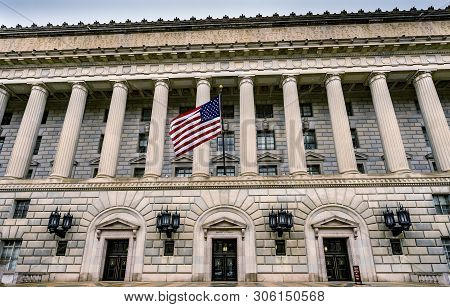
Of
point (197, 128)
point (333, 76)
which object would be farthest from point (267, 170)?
point (333, 76)

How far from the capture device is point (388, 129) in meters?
20.9

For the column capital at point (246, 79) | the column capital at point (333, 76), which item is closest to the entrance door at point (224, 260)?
the column capital at point (246, 79)

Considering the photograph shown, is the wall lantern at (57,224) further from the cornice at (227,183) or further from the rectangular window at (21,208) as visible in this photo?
the rectangular window at (21,208)

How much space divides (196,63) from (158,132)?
684 centimetres

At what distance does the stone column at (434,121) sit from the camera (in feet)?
65.5

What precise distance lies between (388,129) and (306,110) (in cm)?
747

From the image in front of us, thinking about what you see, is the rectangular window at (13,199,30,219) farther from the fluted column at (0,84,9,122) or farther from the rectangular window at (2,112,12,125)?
the rectangular window at (2,112,12,125)

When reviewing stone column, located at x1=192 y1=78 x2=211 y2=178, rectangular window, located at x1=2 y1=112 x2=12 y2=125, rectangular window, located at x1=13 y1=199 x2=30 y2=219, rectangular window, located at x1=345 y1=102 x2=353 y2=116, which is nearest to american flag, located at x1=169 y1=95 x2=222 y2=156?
stone column, located at x1=192 y1=78 x2=211 y2=178

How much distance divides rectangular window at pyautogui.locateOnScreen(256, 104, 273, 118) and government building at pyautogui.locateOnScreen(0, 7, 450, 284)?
143 millimetres

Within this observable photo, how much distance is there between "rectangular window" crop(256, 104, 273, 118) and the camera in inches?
1053

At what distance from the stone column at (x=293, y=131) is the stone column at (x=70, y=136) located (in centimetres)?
1568

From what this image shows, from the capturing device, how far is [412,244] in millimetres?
17781

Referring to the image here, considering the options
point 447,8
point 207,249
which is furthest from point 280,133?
point 447,8

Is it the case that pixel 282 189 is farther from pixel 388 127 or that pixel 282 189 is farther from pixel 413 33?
pixel 413 33
